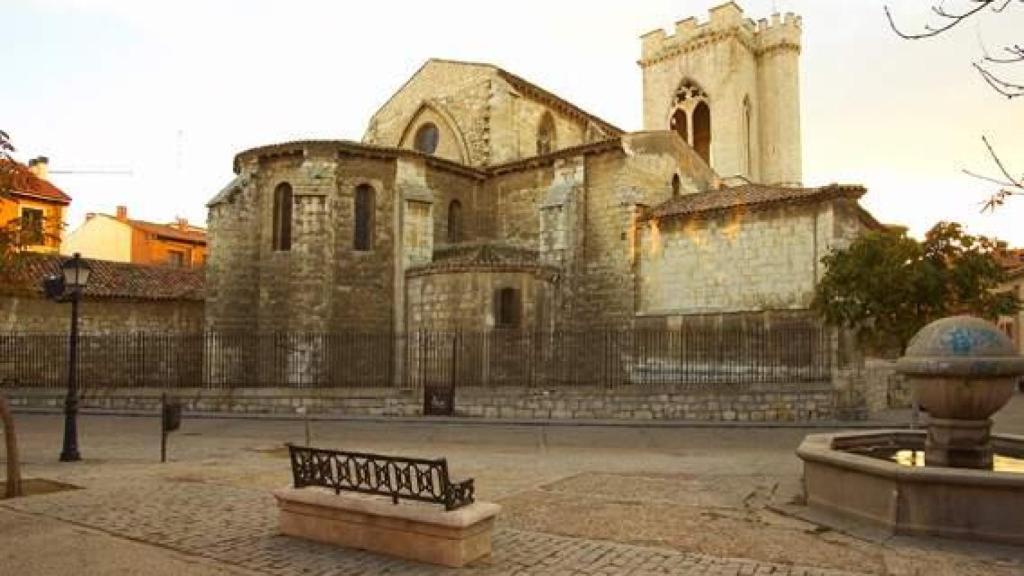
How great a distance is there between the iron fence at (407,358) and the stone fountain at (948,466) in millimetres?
10540

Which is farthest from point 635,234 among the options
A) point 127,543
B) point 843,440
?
point 127,543

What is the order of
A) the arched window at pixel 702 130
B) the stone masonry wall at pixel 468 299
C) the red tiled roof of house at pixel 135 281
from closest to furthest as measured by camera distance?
the stone masonry wall at pixel 468 299, the red tiled roof of house at pixel 135 281, the arched window at pixel 702 130

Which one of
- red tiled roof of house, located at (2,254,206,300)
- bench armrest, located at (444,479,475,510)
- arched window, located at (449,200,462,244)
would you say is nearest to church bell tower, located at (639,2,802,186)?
arched window, located at (449,200,462,244)

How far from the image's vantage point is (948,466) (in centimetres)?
682

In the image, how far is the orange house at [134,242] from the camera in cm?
4069

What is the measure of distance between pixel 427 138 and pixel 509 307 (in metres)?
11.5

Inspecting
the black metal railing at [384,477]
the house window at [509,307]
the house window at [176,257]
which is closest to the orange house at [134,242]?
the house window at [176,257]

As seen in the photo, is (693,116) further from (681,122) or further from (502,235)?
(502,235)

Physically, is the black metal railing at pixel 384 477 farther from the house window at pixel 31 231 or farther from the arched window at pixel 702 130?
the arched window at pixel 702 130

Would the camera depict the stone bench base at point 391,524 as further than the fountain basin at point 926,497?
No

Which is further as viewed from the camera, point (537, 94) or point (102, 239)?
point (102, 239)

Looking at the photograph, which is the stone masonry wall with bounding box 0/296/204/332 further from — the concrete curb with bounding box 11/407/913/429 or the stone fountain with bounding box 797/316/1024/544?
the stone fountain with bounding box 797/316/1024/544

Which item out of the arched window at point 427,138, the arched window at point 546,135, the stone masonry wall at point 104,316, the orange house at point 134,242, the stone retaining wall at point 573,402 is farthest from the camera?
the orange house at point 134,242

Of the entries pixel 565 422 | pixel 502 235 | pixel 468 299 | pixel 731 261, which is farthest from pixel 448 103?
pixel 565 422
